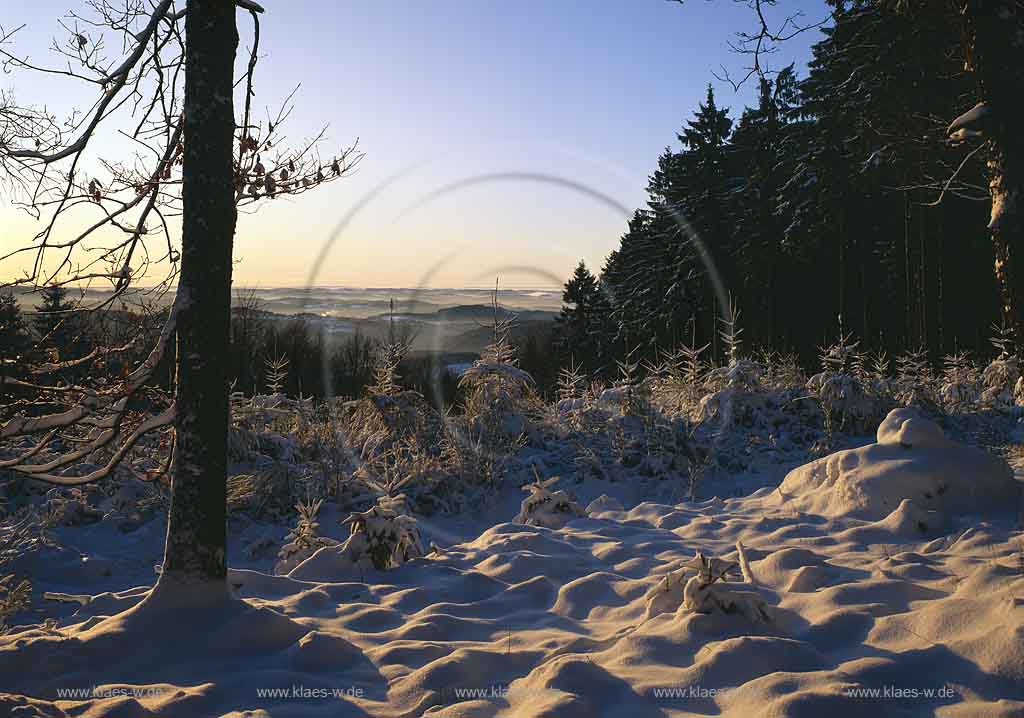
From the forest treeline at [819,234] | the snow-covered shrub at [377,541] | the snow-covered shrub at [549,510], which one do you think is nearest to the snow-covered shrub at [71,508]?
the snow-covered shrub at [377,541]

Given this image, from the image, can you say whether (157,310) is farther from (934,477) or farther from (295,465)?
(934,477)

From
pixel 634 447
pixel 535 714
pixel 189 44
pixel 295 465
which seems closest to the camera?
pixel 535 714

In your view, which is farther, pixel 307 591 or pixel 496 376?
pixel 496 376

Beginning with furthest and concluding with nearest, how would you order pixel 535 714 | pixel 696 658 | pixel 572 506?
1. pixel 572 506
2. pixel 696 658
3. pixel 535 714

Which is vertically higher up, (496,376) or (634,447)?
(496,376)

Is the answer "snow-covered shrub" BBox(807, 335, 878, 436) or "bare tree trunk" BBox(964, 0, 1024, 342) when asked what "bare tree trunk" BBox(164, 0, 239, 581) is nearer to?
"bare tree trunk" BBox(964, 0, 1024, 342)

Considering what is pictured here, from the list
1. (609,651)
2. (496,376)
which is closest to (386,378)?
(496,376)

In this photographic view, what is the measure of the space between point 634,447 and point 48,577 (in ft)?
23.4

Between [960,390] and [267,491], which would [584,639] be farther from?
[960,390]

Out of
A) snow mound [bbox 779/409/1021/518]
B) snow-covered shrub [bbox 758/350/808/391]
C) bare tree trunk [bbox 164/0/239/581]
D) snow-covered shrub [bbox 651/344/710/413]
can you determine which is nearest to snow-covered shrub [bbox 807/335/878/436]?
snow-covered shrub [bbox 758/350/808/391]

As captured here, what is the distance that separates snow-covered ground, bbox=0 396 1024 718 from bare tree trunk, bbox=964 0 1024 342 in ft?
6.38

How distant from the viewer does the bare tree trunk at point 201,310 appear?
438 cm

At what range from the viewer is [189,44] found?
4.46m

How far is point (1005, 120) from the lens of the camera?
468cm
